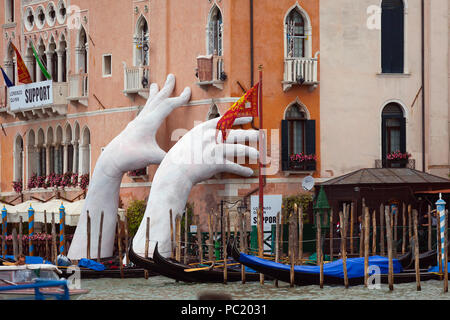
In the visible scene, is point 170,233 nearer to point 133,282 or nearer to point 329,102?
point 133,282

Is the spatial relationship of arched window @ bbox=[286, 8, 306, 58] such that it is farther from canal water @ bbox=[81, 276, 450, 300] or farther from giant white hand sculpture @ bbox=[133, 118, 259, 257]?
canal water @ bbox=[81, 276, 450, 300]

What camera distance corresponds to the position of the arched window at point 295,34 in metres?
32.4

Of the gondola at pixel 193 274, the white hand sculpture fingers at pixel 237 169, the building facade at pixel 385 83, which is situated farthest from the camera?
the building facade at pixel 385 83

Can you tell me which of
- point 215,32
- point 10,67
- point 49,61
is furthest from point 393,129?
point 10,67

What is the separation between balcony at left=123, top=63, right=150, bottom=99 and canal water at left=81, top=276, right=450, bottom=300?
739 centimetres

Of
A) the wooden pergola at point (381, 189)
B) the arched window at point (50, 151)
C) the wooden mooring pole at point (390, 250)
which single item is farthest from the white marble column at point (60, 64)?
the wooden mooring pole at point (390, 250)

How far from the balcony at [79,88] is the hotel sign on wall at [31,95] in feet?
2.59

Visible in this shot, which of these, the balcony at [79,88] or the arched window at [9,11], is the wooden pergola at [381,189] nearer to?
the balcony at [79,88]

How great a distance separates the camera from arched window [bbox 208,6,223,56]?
107 feet

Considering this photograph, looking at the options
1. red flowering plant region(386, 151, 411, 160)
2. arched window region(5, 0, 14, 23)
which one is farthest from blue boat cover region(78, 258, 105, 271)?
arched window region(5, 0, 14, 23)

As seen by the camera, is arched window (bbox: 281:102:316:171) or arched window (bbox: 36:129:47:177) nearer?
arched window (bbox: 281:102:316:171)

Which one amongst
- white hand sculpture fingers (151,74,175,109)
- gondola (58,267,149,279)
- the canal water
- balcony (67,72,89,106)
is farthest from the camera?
balcony (67,72,89,106)

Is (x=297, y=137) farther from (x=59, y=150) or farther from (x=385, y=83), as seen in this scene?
(x=59, y=150)

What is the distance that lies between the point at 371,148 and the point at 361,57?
99.5 inches
